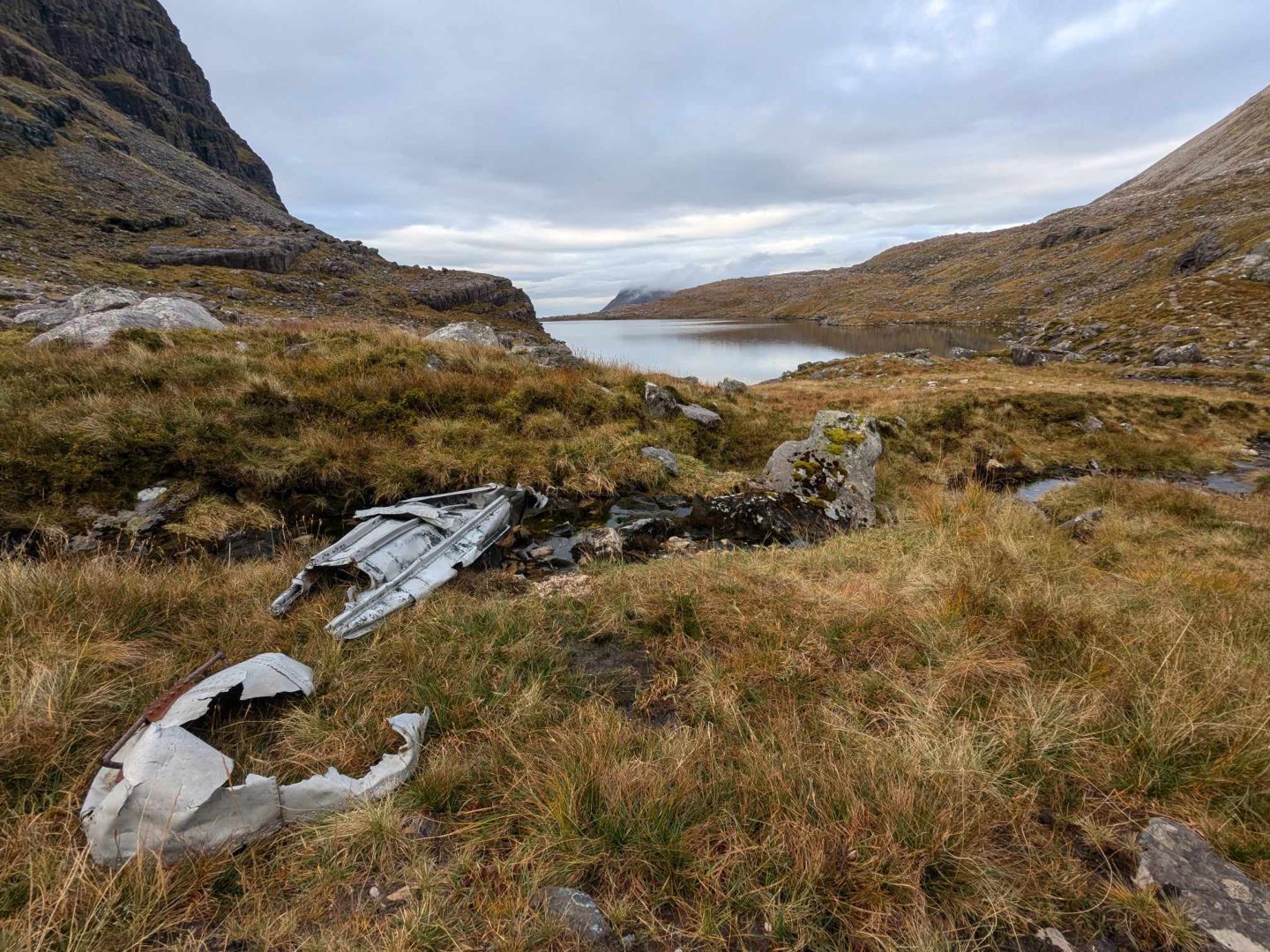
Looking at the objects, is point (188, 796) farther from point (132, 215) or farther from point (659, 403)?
point (132, 215)

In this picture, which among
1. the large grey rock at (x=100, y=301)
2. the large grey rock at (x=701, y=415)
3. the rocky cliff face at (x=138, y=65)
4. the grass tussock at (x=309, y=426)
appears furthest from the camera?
the rocky cliff face at (x=138, y=65)

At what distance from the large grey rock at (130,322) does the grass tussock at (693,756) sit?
808 cm

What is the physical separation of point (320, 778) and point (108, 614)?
2.58 metres

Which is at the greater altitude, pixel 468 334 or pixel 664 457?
pixel 468 334

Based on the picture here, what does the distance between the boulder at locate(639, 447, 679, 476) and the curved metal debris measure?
6966mm

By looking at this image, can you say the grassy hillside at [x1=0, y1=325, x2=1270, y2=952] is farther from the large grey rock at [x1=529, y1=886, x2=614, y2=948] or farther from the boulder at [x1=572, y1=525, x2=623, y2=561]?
the boulder at [x1=572, y1=525, x2=623, y2=561]

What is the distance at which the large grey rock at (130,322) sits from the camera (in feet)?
30.1

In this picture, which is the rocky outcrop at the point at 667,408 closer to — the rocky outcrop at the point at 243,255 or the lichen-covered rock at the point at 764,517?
the lichen-covered rock at the point at 764,517

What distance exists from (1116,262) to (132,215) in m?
105

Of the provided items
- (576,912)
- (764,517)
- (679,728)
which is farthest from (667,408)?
(576,912)

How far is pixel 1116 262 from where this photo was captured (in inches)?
2530

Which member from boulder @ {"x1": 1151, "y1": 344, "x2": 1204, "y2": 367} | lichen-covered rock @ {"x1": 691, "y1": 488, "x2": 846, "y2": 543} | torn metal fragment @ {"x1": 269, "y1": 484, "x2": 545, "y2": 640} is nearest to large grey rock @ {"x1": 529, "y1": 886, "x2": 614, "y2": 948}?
torn metal fragment @ {"x1": 269, "y1": 484, "x2": 545, "y2": 640}

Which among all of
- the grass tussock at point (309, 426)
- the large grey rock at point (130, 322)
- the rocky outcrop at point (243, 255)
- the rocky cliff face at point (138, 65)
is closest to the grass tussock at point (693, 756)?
the grass tussock at point (309, 426)

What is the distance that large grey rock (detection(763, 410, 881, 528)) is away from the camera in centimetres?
864
